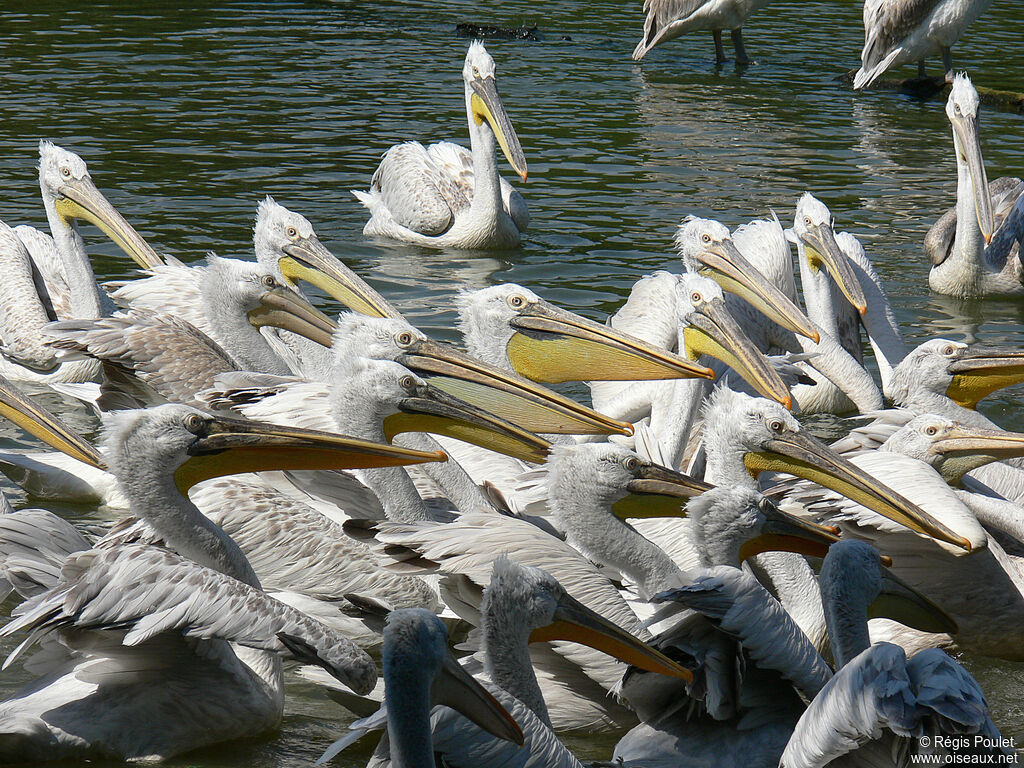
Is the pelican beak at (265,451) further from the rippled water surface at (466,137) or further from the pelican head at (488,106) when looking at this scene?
the pelican head at (488,106)

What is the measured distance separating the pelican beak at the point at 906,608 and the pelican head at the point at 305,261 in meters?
2.66

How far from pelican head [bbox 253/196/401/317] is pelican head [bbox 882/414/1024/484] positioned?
6.98ft

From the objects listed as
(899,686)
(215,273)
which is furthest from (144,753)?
(215,273)

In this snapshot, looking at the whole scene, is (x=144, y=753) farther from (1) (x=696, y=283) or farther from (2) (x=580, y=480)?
(1) (x=696, y=283)

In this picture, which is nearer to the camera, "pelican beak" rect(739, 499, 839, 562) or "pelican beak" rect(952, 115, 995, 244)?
"pelican beak" rect(739, 499, 839, 562)

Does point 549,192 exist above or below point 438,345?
below

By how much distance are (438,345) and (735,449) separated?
102 centimetres

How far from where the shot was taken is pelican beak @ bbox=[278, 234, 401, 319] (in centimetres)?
560

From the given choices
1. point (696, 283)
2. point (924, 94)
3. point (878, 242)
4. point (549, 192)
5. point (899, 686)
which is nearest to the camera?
point (899, 686)

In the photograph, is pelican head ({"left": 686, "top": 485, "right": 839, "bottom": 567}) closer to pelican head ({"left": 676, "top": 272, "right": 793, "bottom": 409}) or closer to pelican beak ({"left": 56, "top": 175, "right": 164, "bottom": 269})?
pelican head ({"left": 676, "top": 272, "right": 793, "bottom": 409})

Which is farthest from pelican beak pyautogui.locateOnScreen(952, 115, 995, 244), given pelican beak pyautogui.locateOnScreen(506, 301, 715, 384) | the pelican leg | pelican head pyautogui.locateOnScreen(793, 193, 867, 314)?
the pelican leg

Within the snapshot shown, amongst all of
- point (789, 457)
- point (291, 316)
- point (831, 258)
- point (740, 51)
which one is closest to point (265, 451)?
point (789, 457)

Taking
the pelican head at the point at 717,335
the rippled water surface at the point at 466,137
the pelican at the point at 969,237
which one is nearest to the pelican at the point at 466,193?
the rippled water surface at the point at 466,137

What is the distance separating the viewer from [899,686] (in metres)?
2.56
